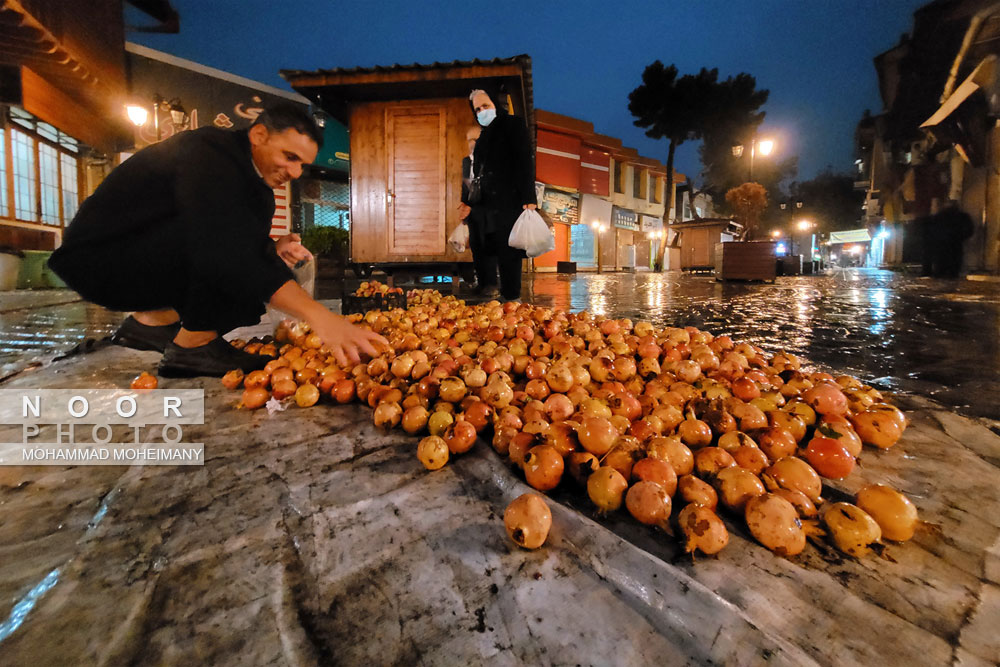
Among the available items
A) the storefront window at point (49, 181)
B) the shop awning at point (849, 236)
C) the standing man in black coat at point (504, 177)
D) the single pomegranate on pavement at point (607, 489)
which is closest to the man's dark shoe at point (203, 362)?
the single pomegranate on pavement at point (607, 489)

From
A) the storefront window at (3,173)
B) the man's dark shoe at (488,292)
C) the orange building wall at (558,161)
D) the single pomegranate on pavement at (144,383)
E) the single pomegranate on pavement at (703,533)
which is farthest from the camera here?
the orange building wall at (558,161)

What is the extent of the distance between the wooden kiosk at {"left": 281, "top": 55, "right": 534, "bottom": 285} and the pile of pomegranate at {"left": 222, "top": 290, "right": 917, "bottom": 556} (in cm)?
481

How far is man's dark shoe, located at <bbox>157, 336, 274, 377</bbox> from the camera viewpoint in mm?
2135

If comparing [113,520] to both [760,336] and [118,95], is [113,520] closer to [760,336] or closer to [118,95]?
[760,336]

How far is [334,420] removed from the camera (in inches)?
63.8

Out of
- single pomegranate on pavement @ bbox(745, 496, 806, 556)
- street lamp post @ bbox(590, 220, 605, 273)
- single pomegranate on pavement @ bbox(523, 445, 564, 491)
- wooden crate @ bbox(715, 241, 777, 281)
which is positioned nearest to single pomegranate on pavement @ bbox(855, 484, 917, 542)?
single pomegranate on pavement @ bbox(745, 496, 806, 556)

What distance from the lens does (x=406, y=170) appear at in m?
7.00

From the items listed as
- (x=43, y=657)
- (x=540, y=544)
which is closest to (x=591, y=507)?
(x=540, y=544)

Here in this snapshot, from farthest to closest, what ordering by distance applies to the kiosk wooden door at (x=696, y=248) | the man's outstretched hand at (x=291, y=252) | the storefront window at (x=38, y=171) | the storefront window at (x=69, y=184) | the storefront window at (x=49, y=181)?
1. the kiosk wooden door at (x=696, y=248)
2. the storefront window at (x=69, y=184)
3. the storefront window at (x=49, y=181)
4. the storefront window at (x=38, y=171)
5. the man's outstretched hand at (x=291, y=252)

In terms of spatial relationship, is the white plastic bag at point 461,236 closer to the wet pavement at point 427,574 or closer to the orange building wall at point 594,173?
the wet pavement at point 427,574

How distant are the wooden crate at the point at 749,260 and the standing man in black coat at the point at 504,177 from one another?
714 centimetres

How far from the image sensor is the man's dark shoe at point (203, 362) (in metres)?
2.13

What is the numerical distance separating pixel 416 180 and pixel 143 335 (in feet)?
Result: 16.7

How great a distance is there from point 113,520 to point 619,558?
1.12 meters
